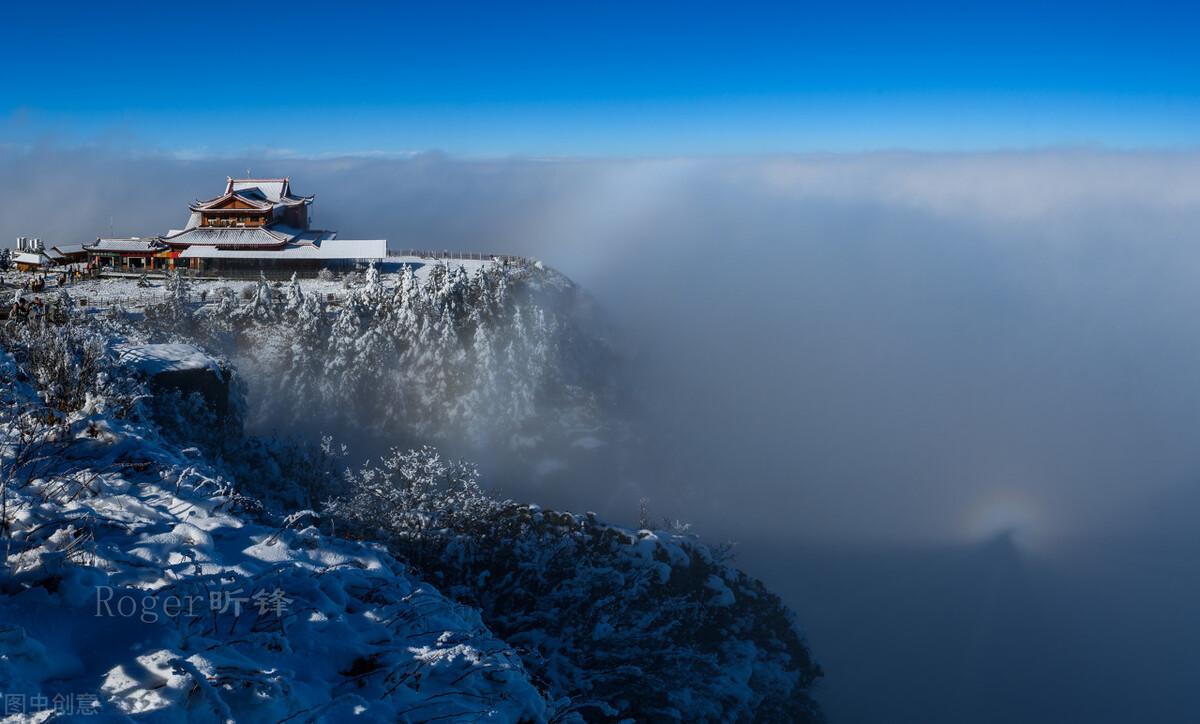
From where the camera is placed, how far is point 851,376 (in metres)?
98.7

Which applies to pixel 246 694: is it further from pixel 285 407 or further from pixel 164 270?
pixel 164 270

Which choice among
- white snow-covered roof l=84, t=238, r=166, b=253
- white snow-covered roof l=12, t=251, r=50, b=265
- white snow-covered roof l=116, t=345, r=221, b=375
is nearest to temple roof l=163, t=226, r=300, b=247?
white snow-covered roof l=84, t=238, r=166, b=253

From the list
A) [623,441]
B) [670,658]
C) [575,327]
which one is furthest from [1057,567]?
[670,658]

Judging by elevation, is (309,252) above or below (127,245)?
above

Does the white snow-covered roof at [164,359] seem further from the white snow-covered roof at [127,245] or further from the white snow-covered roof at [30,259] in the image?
the white snow-covered roof at [30,259]

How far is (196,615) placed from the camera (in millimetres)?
5852

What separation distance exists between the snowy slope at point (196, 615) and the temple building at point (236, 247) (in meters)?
43.2

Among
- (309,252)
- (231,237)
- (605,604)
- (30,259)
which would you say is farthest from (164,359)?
(30,259)

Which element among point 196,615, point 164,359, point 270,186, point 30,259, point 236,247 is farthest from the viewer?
point 270,186

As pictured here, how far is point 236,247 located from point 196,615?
160 ft

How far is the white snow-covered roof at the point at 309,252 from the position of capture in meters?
47.8

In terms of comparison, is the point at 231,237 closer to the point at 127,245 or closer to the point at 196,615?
the point at 127,245

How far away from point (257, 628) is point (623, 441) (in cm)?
4393

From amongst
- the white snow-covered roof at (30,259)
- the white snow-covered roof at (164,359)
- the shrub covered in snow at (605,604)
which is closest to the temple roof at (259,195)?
the white snow-covered roof at (30,259)
